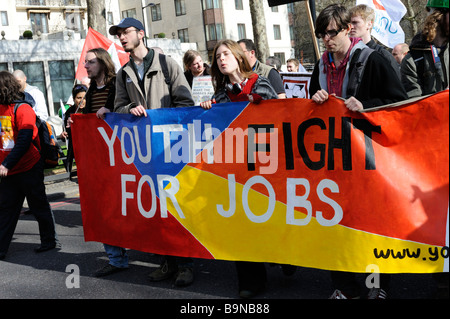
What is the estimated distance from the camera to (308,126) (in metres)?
3.97

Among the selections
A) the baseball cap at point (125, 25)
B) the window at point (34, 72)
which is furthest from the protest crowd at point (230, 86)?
the window at point (34, 72)

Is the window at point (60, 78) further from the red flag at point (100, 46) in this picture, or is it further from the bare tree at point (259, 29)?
the red flag at point (100, 46)

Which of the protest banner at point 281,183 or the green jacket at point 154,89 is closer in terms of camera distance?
the protest banner at point 281,183

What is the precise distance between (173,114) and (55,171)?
9.40m

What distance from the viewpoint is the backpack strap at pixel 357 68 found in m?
3.88

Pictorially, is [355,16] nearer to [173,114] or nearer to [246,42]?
[246,42]

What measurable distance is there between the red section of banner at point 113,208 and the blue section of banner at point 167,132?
0.13 metres

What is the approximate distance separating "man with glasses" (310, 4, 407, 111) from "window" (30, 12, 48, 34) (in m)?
60.3

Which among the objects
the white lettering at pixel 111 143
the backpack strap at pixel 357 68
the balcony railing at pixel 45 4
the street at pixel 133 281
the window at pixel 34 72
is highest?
the balcony railing at pixel 45 4

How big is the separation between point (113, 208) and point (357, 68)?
2.47 metres

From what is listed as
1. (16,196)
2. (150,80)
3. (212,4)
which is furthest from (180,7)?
(150,80)

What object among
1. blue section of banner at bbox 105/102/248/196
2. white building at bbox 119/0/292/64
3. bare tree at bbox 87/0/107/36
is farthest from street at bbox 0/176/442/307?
white building at bbox 119/0/292/64

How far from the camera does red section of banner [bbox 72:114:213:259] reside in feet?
15.3

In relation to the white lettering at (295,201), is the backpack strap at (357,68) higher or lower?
higher
